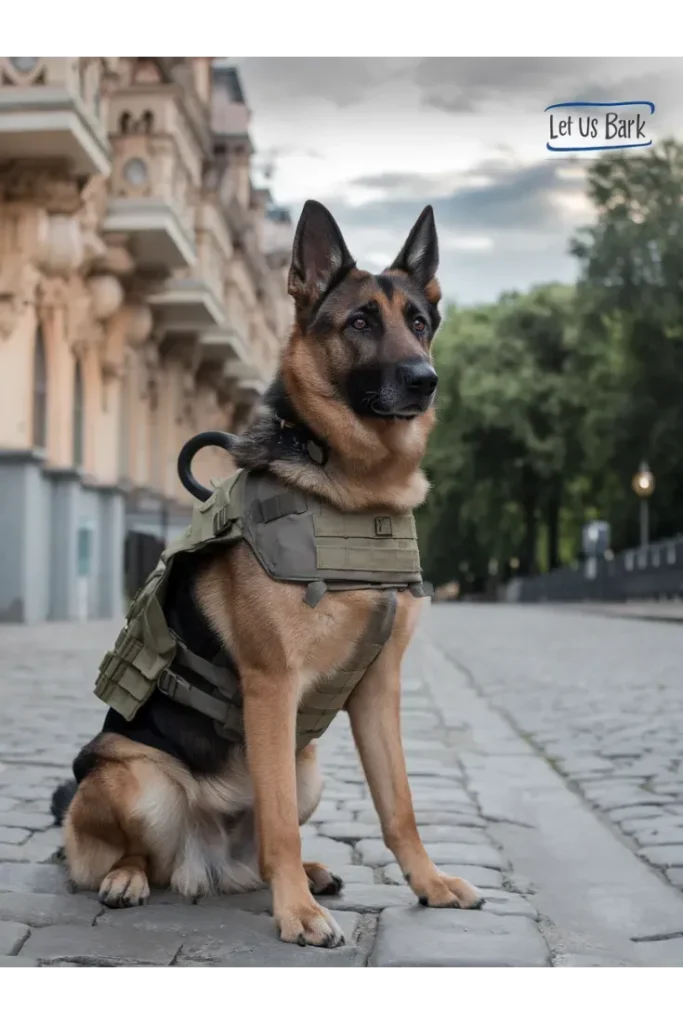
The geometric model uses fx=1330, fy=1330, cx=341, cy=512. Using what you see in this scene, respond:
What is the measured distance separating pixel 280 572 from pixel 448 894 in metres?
1.03

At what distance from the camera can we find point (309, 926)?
3260 mm

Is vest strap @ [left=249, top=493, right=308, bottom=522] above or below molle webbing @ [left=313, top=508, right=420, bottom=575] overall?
above

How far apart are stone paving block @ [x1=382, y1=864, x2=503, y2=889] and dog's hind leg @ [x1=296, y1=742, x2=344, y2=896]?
0.28 metres

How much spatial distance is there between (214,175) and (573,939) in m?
29.7

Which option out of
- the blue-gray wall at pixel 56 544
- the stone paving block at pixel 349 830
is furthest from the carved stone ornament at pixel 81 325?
the stone paving block at pixel 349 830

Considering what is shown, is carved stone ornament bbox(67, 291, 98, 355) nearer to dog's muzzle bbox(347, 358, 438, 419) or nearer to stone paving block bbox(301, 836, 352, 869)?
stone paving block bbox(301, 836, 352, 869)

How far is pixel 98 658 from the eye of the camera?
12.6 m

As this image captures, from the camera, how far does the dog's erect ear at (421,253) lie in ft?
12.1

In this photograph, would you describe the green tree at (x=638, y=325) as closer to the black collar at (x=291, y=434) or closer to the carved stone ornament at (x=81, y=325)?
the carved stone ornament at (x=81, y=325)

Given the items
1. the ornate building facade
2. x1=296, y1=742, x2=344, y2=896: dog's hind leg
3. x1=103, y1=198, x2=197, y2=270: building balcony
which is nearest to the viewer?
x1=296, y1=742, x2=344, y2=896: dog's hind leg

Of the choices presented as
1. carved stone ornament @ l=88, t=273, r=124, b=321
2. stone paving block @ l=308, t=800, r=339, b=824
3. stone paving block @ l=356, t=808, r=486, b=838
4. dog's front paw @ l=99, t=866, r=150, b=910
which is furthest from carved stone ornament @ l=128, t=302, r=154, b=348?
dog's front paw @ l=99, t=866, r=150, b=910

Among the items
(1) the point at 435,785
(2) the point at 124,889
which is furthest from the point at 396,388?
(1) the point at 435,785

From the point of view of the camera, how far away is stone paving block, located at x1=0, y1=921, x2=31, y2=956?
317 centimetres
